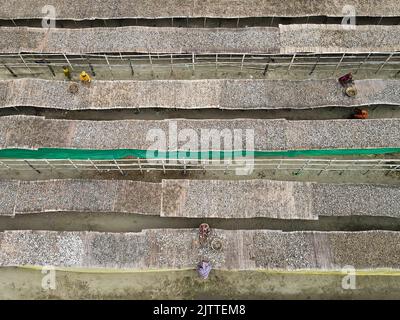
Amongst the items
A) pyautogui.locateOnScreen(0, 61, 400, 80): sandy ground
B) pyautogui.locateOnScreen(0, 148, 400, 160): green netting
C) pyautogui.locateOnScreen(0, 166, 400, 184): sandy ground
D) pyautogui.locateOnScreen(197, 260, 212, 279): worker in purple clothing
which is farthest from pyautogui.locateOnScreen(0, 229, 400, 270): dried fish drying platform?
pyautogui.locateOnScreen(0, 61, 400, 80): sandy ground

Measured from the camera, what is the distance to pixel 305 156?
2609 centimetres

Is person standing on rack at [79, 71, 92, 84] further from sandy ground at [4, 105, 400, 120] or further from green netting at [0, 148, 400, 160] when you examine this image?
green netting at [0, 148, 400, 160]

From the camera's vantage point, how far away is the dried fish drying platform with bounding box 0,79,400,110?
26469 mm

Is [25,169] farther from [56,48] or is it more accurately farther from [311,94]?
[311,94]

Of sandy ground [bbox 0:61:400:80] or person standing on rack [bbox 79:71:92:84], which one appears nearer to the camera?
person standing on rack [bbox 79:71:92:84]

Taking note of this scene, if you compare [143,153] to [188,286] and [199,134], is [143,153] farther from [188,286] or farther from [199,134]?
[188,286]

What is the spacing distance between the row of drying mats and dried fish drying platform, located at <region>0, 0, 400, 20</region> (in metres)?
0.09

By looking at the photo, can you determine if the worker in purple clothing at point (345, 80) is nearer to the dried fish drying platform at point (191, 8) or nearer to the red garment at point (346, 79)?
the red garment at point (346, 79)

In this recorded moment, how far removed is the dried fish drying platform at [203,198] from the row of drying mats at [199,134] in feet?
0.19

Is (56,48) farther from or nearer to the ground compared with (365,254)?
farther from the ground

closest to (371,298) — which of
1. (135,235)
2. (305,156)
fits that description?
(305,156)

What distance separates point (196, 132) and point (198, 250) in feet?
23.7

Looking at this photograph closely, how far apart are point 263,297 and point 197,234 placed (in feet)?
17.2
